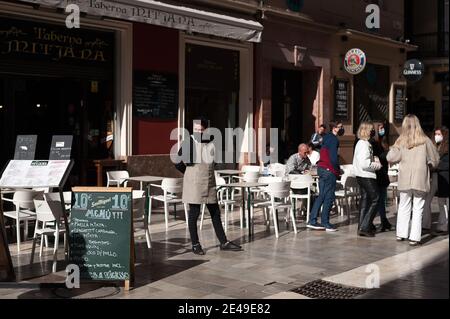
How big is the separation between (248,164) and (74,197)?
27.2ft

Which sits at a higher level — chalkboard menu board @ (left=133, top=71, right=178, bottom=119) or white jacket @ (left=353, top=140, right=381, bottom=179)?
chalkboard menu board @ (left=133, top=71, right=178, bottom=119)

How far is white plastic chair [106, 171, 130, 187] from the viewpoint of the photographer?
10.2 m

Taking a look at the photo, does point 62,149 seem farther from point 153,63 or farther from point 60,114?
point 153,63

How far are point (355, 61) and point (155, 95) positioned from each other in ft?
20.8

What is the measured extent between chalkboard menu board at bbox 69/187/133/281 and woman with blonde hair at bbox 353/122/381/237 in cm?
409

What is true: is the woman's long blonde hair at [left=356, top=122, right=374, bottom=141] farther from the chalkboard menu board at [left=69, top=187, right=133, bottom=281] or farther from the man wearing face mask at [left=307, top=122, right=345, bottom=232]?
the chalkboard menu board at [left=69, top=187, right=133, bottom=281]

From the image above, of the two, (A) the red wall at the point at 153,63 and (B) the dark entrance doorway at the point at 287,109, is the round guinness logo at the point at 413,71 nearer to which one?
(B) the dark entrance doorway at the point at 287,109

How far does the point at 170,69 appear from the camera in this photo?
1203 centimetres

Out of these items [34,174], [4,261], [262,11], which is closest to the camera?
[4,261]

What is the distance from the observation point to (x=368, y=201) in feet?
29.3

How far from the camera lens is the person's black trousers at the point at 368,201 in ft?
28.6

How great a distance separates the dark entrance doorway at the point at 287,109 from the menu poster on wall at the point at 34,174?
9614 mm

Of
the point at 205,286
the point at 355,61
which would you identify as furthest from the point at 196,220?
the point at 355,61

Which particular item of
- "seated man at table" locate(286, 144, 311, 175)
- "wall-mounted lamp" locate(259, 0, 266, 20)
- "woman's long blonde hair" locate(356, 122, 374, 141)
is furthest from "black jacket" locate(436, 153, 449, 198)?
"wall-mounted lamp" locate(259, 0, 266, 20)
